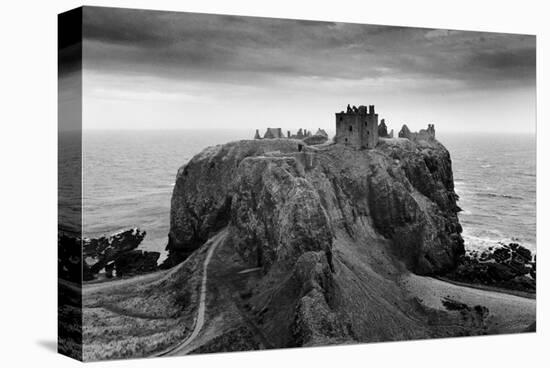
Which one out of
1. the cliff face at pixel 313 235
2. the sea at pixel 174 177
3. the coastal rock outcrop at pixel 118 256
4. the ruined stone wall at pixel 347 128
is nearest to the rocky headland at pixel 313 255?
the cliff face at pixel 313 235

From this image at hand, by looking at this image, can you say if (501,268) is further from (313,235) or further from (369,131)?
(313,235)

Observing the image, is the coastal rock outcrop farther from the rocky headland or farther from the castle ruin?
the castle ruin

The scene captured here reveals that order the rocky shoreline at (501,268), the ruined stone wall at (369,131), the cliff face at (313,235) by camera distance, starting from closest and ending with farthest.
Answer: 1. the cliff face at (313,235)
2. the ruined stone wall at (369,131)
3. the rocky shoreline at (501,268)

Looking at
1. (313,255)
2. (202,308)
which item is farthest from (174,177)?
(313,255)

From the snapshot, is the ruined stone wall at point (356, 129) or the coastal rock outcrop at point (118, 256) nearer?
the coastal rock outcrop at point (118, 256)

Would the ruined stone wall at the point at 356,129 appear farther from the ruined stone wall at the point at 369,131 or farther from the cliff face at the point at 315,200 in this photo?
the cliff face at the point at 315,200

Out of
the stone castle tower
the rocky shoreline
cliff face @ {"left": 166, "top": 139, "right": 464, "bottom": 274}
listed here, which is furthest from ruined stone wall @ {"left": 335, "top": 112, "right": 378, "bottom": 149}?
the rocky shoreline
